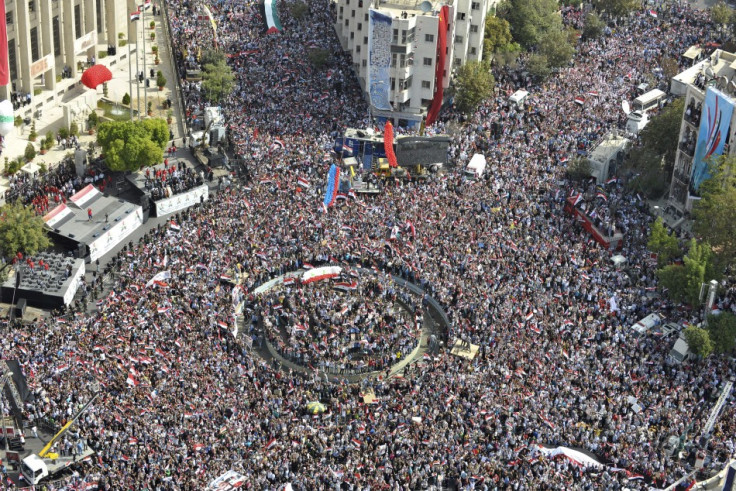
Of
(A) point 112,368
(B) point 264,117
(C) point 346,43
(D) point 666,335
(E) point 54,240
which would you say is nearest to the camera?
(A) point 112,368

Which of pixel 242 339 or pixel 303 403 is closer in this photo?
pixel 303 403

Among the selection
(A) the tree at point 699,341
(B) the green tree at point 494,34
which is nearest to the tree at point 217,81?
(B) the green tree at point 494,34

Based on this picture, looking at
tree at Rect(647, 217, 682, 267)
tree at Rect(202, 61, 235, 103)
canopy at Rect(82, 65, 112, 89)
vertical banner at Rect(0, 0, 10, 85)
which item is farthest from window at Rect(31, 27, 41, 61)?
tree at Rect(647, 217, 682, 267)

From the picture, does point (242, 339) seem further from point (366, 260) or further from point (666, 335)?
point (666, 335)

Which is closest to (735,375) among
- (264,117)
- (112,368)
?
(112,368)

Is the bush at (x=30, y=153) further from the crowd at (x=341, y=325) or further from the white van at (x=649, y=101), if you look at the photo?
the white van at (x=649, y=101)

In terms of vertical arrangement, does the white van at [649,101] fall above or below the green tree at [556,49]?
below

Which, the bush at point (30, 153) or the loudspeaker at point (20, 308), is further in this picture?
the bush at point (30, 153)
